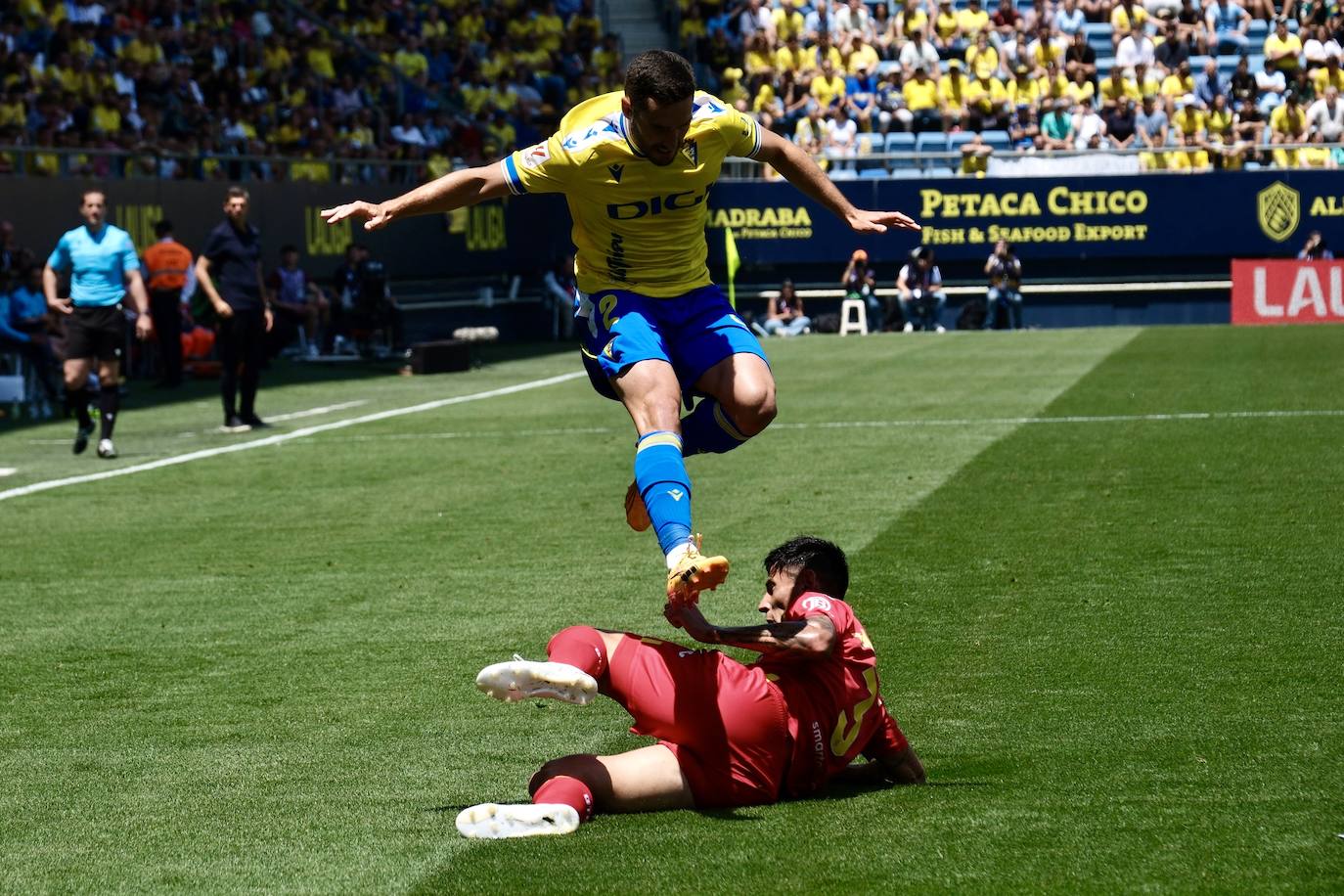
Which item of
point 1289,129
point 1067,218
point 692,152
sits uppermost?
point 1289,129

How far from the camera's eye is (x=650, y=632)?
809cm

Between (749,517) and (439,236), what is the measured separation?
23.3 metres

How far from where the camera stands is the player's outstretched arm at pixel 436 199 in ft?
21.6

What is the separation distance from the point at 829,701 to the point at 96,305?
39.7 ft

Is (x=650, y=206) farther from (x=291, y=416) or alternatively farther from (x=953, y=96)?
(x=953, y=96)

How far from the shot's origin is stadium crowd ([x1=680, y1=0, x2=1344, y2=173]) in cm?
3697

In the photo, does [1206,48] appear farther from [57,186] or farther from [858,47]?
[57,186]

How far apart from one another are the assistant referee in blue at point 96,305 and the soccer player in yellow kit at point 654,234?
9624mm

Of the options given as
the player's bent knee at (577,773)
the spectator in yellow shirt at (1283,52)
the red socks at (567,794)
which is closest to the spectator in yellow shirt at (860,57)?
the spectator in yellow shirt at (1283,52)

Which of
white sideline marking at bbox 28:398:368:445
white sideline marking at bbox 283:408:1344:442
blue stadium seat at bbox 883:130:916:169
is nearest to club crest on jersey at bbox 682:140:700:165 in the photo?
white sideline marking at bbox 283:408:1344:442

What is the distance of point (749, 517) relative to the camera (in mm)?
11477

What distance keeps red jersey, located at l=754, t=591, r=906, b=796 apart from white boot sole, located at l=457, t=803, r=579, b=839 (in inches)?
28.3

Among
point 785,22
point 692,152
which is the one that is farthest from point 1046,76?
point 692,152

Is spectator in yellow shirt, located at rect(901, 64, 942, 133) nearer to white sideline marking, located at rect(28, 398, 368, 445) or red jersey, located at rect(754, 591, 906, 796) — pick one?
white sideline marking, located at rect(28, 398, 368, 445)
